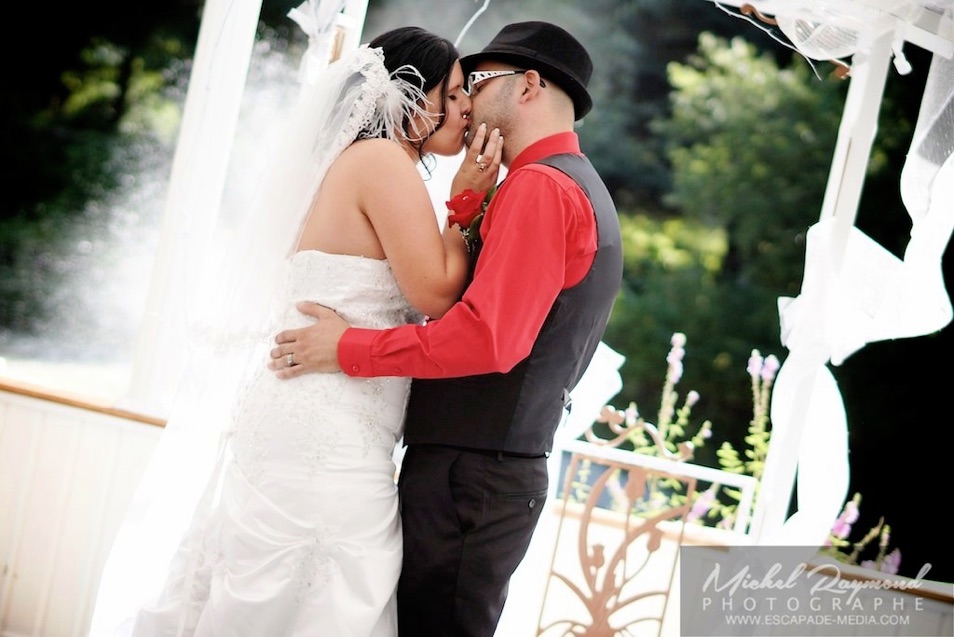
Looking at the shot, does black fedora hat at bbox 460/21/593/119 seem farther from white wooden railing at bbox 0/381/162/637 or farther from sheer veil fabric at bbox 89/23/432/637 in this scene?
white wooden railing at bbox 0/381/162/637

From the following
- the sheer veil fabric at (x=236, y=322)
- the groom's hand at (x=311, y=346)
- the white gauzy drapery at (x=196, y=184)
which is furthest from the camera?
the white gauzy drapery at (x=196, y=184)

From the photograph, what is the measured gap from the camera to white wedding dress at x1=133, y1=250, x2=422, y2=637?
1.87m

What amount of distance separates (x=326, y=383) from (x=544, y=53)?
854 millimetres

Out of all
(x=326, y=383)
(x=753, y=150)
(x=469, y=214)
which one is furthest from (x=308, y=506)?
(x=753, y=150)

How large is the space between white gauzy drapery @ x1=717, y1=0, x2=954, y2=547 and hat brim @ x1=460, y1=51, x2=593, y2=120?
2.60 feet

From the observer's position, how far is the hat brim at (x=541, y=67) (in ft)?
6.73

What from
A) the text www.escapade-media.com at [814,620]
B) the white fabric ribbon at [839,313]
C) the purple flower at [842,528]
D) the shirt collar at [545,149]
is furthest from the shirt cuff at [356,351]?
the purple flower at [842,528]

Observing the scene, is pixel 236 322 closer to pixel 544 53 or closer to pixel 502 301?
pixel 502 301

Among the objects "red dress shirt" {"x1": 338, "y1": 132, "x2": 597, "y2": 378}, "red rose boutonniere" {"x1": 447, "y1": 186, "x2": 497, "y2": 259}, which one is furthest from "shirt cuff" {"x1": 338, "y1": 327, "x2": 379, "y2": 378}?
"red rose boutonniere" {"x1": 447, "y1": 186, "x2": 497, "y2": 259}

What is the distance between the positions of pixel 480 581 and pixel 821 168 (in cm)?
648

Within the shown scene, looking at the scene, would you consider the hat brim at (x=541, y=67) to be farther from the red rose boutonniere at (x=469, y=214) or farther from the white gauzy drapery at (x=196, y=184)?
the white gauzy drapery at (x=196, y=184)

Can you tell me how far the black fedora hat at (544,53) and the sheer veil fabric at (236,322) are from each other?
21 centimetres

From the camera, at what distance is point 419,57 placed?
205 cm

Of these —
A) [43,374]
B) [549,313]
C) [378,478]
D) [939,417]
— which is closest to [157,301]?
[378,478]
